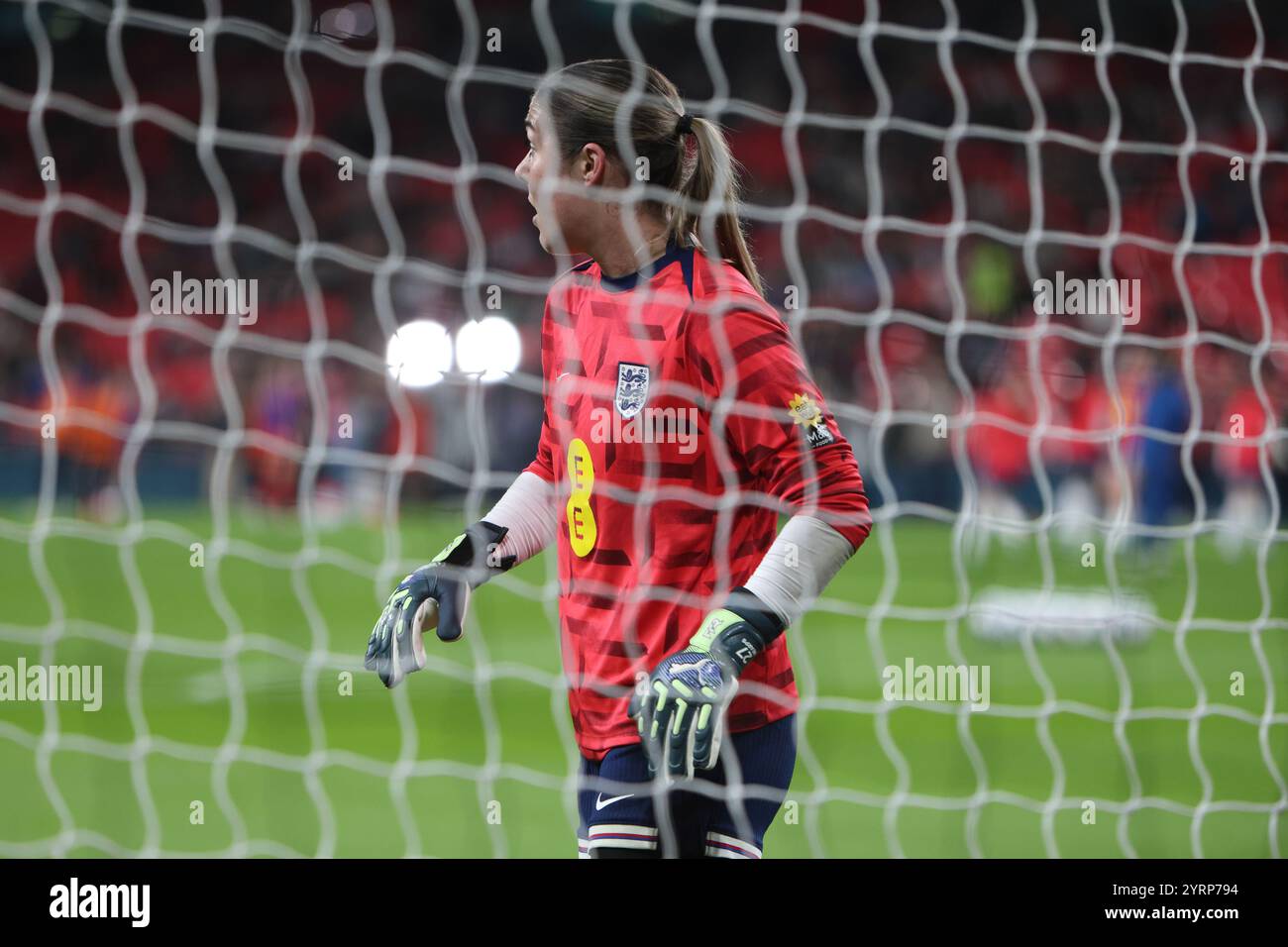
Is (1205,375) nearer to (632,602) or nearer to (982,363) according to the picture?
(982,363)

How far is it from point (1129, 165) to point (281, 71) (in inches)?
234

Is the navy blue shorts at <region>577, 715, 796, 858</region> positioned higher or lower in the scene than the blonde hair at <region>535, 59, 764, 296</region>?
lower

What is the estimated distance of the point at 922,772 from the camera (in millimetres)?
3016

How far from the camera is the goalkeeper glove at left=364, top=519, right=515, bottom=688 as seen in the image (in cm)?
160

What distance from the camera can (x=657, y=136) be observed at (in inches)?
63.3

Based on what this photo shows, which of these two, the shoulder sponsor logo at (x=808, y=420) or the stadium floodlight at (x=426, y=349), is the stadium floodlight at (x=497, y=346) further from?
the shoulder sponsor logo at (x=808, y=420)

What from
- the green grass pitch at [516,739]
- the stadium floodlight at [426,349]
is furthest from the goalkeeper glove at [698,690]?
the stadium floodlight at [426,349]

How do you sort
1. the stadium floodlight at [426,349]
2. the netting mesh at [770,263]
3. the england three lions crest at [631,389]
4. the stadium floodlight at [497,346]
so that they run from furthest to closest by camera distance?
1. the stadium floodlight at [497,346]
2. the stadium floodlight at [426,349]
3. the netting mesh at [770,263]
4. the england three lions crest at [631,389]

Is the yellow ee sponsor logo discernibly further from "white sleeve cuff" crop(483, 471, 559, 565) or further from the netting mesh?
the netting mesh

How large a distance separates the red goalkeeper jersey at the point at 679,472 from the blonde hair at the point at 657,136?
0.25ft

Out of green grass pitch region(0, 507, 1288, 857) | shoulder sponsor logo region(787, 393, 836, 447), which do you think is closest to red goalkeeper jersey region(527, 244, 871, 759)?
shoulder sponsor logo region(787, 393, 836, 447)

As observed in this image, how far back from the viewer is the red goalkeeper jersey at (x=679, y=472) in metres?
1.47

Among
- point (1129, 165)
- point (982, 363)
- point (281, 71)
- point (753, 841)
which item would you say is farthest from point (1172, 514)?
point (281, 71)

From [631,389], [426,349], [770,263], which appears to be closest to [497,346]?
[426,349]
